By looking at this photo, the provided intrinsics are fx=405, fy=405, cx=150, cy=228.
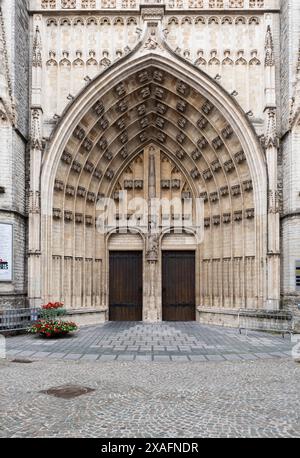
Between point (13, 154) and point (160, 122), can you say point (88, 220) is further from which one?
point (160, 122)

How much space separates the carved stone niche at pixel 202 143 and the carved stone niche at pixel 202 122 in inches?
18.5

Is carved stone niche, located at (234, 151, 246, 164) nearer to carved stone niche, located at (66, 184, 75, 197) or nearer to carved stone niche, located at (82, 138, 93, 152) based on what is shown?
carved stone niche, located at (82, 138, 93, 152)

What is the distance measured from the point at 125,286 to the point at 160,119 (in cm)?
714

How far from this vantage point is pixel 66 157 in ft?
49.9

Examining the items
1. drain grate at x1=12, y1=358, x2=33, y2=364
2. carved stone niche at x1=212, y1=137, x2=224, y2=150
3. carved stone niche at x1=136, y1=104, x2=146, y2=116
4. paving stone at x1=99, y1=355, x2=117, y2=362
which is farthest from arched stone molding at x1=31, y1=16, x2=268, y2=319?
paving stone at x1=99, y1=355, x2=117, y2=362

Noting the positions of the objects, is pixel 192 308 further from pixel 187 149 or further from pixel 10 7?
pixel 10 7

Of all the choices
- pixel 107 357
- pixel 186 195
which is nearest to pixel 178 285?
pixel 186 195

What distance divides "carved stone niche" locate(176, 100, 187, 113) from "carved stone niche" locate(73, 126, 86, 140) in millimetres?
3888

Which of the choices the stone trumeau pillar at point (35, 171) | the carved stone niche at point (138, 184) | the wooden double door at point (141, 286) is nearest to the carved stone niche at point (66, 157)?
the stone trumeau pillar at point (35, 171)

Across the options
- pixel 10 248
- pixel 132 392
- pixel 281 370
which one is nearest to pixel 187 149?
pixel 10 248

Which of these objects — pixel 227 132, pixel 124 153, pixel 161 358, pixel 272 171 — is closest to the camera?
pixel 161 358

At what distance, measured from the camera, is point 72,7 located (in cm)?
1537

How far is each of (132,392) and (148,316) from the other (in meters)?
9.91

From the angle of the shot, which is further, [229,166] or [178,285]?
[178,285]
